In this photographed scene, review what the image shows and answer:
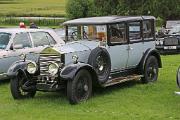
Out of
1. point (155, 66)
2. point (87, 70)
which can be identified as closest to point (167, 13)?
point (155, 66)

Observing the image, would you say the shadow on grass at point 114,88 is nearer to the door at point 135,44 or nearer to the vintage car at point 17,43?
the door at point 135,44

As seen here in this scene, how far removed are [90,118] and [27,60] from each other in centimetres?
290

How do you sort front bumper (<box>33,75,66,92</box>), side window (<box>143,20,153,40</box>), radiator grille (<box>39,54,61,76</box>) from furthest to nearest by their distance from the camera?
side window (<box>143,20,153,40</box>) → radiator grille (<box>39,54,61,76</box>) → front bumper (<box>33,75,66,92</box>)

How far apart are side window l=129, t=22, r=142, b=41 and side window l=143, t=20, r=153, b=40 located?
266 mm

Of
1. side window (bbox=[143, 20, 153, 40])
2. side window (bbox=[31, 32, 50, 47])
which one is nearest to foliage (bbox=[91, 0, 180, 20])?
side window (bbox=[31, 32, 50, 47])

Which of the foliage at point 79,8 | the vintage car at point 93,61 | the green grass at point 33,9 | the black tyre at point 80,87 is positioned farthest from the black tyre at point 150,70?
the green grass at point 33,9

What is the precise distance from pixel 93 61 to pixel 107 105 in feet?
3.74

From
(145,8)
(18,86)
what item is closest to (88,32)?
(18,86)

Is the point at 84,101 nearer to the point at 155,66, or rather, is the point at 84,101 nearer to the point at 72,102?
the point at 72,102

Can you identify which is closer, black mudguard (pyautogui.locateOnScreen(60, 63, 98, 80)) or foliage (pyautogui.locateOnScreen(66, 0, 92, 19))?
black mudguard (pyautogui.locateOnScreen(60, 63, 98, 80))

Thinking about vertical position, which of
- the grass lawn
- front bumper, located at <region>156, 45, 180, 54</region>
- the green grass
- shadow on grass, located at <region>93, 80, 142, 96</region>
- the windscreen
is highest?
the green grass

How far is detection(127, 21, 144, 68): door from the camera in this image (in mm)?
12087

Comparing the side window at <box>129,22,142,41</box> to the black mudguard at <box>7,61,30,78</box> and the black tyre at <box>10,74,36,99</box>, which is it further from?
the black tyre at <box>10,74,36,99</box>

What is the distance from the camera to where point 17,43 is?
521 inches
